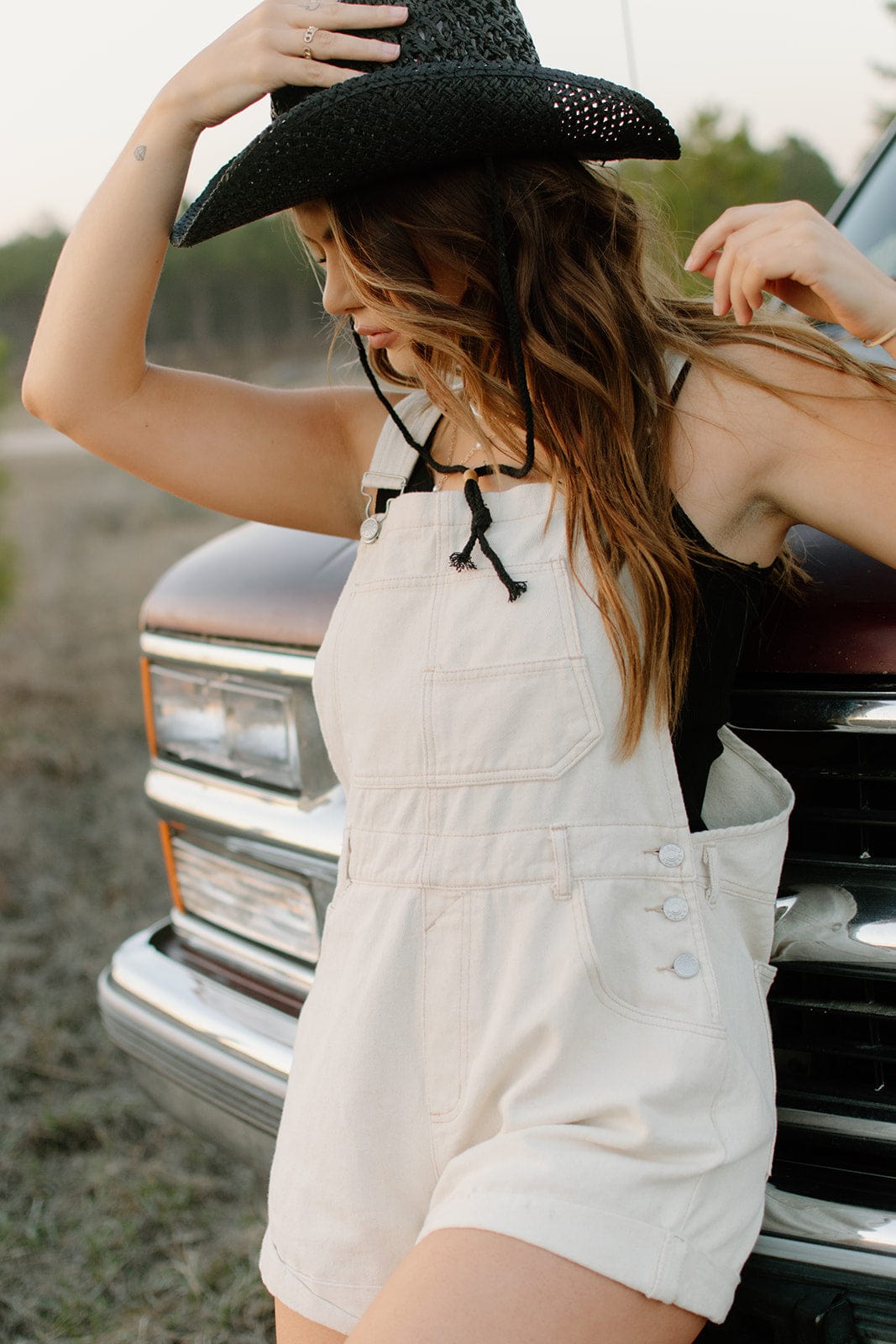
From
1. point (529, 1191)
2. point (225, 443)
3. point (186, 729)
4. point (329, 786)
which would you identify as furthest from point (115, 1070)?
point (529, 1191)

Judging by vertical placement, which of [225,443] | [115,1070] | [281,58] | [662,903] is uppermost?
[281,58]

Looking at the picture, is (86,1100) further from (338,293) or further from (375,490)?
(338,293)

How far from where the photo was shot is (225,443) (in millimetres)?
1674

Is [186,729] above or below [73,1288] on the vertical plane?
above

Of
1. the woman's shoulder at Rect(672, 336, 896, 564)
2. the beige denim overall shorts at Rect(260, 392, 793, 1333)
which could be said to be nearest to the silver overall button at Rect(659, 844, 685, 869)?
the beige denim overall shorts at Rect(260, 392, 793, 1333)

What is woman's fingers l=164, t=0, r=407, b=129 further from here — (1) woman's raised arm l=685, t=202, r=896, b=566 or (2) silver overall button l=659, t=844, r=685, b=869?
(2) silver overall button l=659, t=844, r=685, b=869

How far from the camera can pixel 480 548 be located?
1.31 m

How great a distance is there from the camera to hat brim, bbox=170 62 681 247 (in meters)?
1.25

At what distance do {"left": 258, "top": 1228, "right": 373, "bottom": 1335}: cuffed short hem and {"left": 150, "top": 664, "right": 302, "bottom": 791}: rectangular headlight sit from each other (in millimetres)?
692

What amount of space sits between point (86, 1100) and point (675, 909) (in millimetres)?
1970

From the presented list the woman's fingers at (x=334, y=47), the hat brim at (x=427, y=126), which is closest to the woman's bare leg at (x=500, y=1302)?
the hat brim at (x=427, y=126)

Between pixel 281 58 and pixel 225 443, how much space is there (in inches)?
19.7

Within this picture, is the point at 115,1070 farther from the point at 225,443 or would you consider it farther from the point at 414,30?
the point at 414,30

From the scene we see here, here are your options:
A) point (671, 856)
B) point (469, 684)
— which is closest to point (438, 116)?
point (469, 684)
